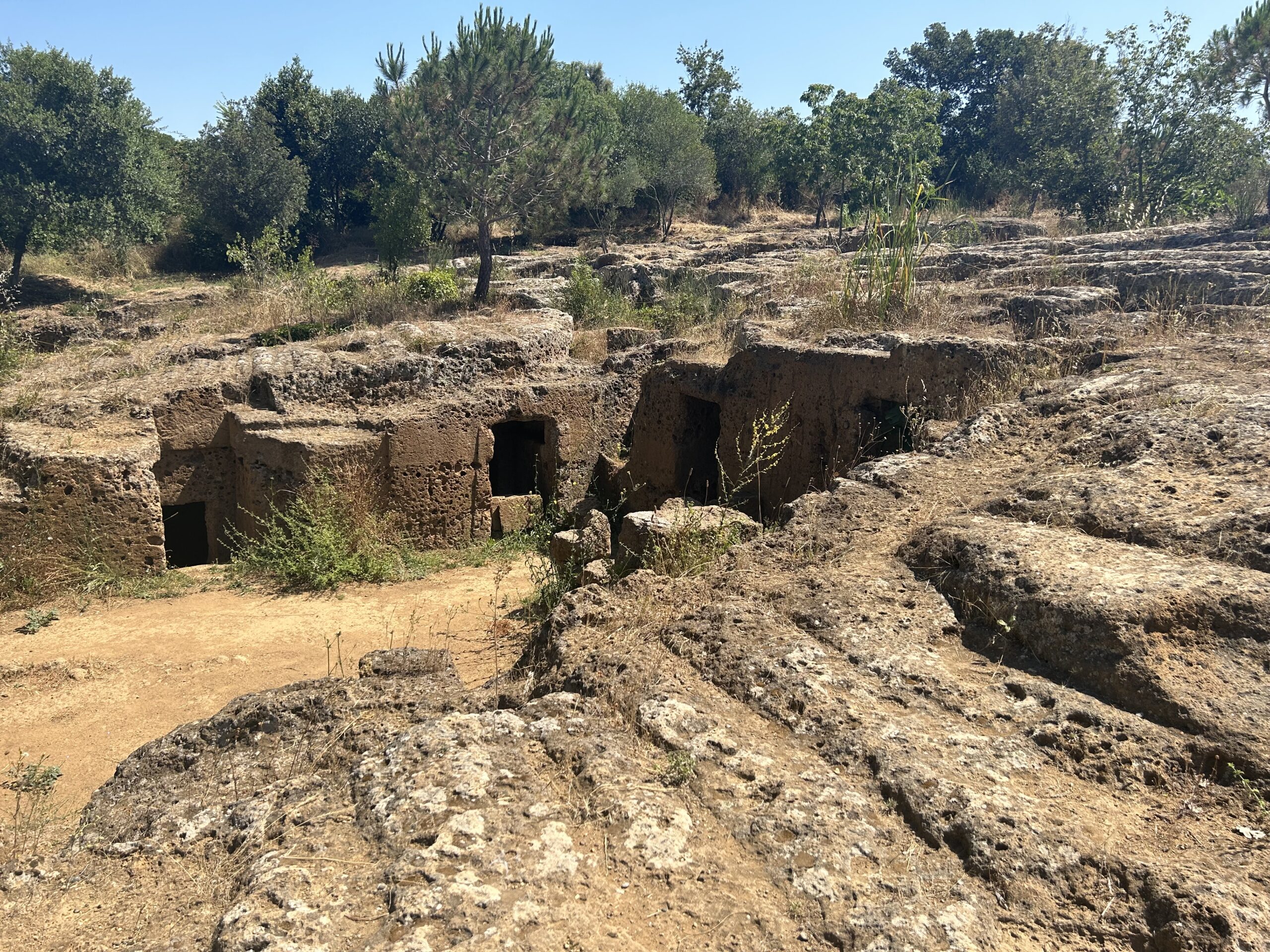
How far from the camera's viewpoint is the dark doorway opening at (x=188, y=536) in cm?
895

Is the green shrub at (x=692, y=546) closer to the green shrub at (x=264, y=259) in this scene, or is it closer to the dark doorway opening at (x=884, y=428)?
the dark doorway opening at (x=884, y=428)

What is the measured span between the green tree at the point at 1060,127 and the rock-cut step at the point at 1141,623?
1806 centimetres

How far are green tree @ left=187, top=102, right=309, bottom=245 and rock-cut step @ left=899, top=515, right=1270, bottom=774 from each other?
2662cm

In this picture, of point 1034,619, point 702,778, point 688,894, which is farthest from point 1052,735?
point 688,894

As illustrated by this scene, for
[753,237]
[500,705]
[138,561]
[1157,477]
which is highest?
[753,237]

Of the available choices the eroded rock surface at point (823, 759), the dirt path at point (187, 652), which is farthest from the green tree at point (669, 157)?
the eroded rock surface at point (823, 759)

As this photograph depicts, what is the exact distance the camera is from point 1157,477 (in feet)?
14.7

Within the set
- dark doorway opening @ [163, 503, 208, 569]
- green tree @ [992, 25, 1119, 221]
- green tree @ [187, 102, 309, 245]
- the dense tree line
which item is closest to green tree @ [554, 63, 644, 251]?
the dense tree line

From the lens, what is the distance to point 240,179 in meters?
26.4

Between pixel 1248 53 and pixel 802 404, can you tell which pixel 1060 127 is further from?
pixel 802 404

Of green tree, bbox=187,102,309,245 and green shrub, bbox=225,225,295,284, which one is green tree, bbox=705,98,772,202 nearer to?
green tree, bbox=187,102,309,245

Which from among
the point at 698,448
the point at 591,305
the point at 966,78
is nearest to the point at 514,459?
the point at 698,448

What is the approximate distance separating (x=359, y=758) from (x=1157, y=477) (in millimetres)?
3966

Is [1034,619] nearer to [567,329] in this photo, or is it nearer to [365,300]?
[567,329]
